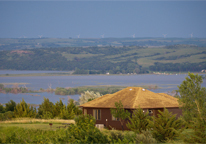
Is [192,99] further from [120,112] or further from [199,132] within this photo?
[120,112]

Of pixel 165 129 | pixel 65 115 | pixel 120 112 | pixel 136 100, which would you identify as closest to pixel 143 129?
pixel 165 129

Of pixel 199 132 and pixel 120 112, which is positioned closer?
pixel 199 132

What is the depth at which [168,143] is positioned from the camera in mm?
18234

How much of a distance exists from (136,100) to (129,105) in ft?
3.02

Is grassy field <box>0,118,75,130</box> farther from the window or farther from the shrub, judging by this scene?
the shrub

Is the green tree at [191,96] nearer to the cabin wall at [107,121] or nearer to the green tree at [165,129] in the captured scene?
the green tree at [165,129]

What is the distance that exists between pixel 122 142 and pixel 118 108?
11.4m

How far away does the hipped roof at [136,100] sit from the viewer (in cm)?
2766

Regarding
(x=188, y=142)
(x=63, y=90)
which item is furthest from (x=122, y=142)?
(x=63, y=90)

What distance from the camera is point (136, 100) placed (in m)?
28.2

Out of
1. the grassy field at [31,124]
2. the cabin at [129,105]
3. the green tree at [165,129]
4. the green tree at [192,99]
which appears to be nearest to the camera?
the green tree at [192,99]

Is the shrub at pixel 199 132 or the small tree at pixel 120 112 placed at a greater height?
the shrub at pixel 199 132

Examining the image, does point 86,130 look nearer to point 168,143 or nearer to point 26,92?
point 168,143

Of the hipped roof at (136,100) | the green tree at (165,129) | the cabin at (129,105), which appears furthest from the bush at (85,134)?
the hipped roof at (136,100)
